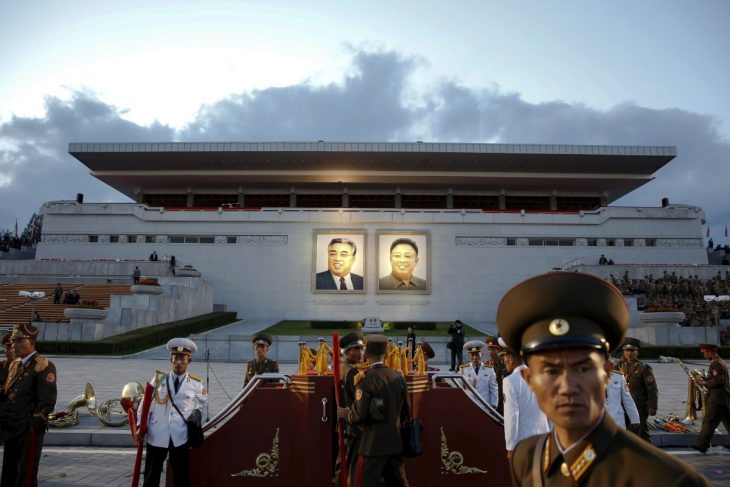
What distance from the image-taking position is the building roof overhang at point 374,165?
33000mm

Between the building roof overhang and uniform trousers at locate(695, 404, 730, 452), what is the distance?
2749cm

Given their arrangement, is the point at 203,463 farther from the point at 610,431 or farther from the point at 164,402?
the point at 610,431

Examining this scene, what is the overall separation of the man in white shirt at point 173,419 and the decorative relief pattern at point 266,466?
50 cm

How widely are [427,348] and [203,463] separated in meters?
2.98

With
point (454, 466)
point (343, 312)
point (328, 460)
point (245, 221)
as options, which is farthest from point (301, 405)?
point (245, 221)

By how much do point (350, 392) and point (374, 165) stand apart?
30.9 metres

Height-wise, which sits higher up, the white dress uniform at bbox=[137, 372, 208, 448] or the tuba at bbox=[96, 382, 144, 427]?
the white dress uniform at bbox=[137, 372, 208, 448]

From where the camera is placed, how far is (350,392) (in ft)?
14.1

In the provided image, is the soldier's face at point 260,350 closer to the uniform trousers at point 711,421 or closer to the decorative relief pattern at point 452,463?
the decorative relief pattern at point 452,463

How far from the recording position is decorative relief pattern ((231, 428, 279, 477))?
4402mm

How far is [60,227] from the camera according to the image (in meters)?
30.1

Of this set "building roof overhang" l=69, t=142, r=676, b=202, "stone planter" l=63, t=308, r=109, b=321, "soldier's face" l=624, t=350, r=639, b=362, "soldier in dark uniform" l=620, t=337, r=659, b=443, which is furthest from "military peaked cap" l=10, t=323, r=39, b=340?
"building roof overhang" l=69, t=142, r=676, b=202

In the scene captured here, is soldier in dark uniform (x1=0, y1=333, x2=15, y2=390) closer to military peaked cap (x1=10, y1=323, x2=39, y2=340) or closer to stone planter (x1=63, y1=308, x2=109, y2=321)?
military peaked cap (x1=10, y1=323, x2=39, y2=340)

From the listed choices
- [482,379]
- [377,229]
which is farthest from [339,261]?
[482,379]
